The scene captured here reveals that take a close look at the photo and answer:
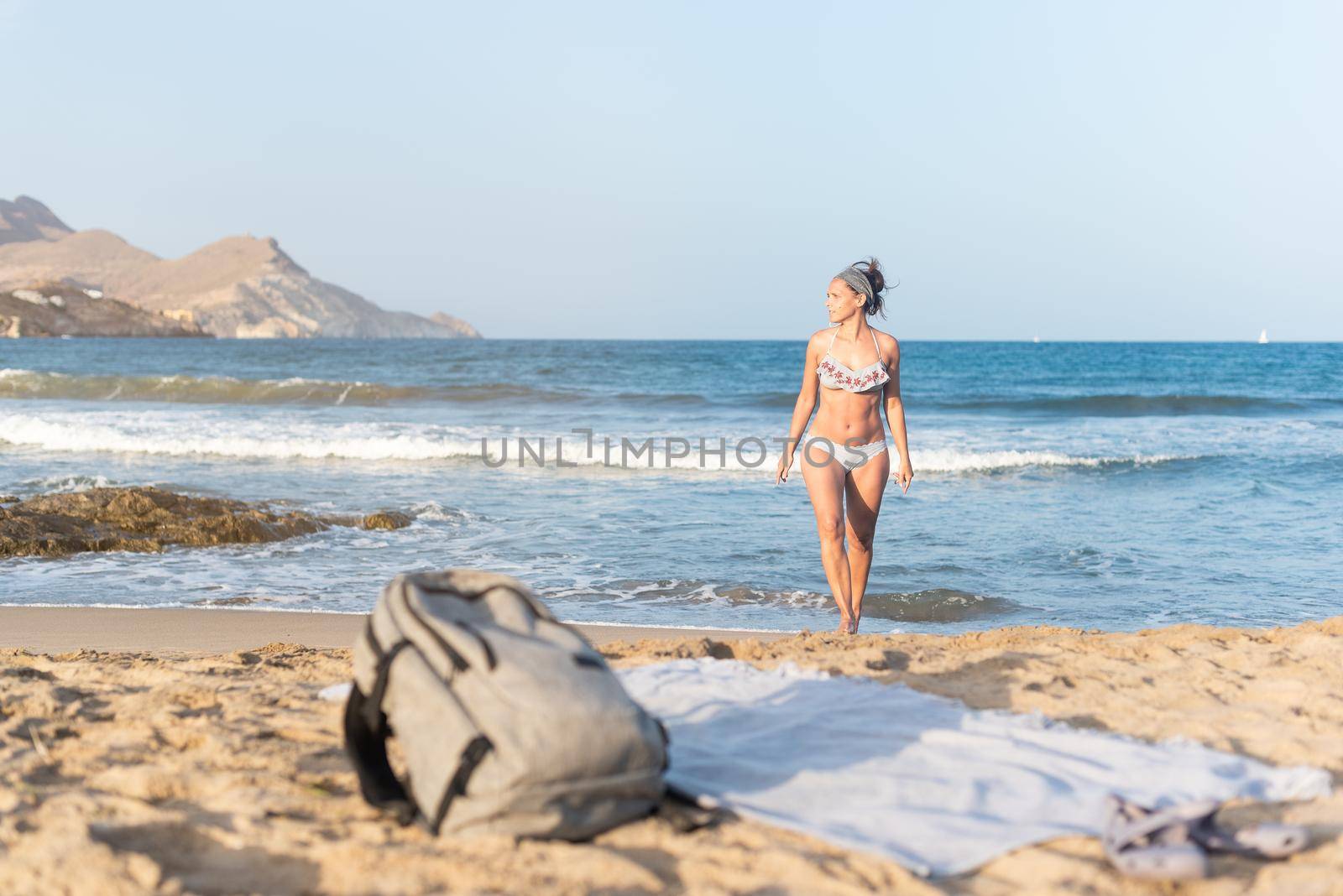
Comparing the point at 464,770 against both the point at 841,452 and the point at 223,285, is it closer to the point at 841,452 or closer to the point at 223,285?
the point at 841,452

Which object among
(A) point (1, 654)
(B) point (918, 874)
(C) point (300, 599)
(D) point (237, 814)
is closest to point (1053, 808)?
(B) point (918, 874)

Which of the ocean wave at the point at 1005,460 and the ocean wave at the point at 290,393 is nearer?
the ocean wave at the point at 1005,460

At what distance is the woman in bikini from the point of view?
545 cm

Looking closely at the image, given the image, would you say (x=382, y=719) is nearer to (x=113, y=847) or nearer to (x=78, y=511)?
(x=113, y=847)

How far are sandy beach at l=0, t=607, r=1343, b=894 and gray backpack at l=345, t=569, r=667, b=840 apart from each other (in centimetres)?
8

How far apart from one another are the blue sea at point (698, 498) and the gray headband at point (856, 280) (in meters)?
2.14

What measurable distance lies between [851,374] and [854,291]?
17.2 inches

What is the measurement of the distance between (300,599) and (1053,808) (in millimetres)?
5168

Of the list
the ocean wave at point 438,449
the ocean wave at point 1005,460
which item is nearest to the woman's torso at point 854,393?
the ocean wave at point 438,449

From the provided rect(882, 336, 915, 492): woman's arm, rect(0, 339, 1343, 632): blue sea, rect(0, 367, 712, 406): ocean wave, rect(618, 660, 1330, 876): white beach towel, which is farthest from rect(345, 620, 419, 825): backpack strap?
rect(0, 367, 712, 406): ocean wave

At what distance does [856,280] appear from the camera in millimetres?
5398

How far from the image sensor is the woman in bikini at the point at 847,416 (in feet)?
17.9

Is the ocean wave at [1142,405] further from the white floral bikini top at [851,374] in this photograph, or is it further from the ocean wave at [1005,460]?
the white floral bikini top at [851,374]

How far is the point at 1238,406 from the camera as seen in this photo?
78.9 feet
